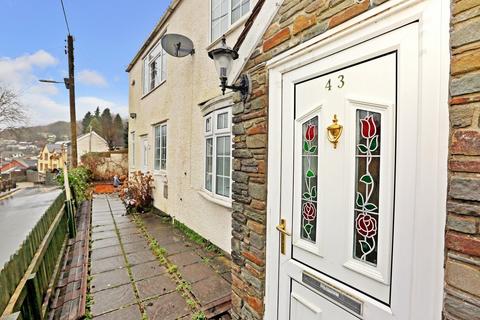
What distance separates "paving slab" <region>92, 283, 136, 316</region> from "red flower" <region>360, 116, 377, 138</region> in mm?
3708

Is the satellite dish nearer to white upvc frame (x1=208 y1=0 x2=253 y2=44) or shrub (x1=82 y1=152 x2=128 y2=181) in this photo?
white upvc frame (x1=208 y1=0 x2=253 y2=44)

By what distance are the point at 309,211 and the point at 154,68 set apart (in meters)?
9.46

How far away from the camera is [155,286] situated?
12.7 feet

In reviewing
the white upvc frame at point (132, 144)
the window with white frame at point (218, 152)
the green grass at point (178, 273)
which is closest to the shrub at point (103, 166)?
the white upvc frame at point (132, 144)

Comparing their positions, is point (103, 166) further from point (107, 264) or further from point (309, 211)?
point (309, 211)

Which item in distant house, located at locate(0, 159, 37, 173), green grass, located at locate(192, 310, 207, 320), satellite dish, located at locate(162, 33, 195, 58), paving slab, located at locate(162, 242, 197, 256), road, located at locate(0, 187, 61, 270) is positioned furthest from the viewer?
distant house, located at locate(0, 159, 37, 173)

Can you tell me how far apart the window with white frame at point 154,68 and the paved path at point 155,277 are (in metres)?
5.43

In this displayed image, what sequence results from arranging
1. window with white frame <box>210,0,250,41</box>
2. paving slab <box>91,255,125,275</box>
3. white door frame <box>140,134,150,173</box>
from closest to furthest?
paving slab <box>91,255,125,275</box> → window with white frame <box>210,0,250,41</box> → white door frame <box>140,134,150,173</box>

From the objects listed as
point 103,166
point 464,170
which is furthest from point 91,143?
point 464,170

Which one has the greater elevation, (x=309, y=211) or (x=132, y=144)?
(x=132, y=144)

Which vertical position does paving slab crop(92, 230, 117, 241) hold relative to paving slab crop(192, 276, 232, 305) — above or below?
below

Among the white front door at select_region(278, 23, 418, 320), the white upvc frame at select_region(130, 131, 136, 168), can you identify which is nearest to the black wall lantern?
the white front door at select_region(278, 23, 418, 320)

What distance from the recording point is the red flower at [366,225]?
5.56 feet

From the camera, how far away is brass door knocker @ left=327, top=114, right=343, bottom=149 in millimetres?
1859
